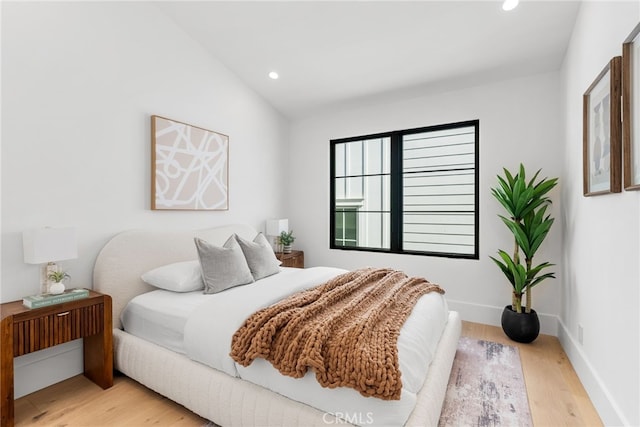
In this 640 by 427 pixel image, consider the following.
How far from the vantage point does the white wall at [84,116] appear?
2045mm

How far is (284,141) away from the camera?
14.9 ft

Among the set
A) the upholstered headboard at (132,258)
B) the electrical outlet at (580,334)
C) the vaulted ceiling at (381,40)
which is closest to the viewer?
the electrical outlet at (580,334)

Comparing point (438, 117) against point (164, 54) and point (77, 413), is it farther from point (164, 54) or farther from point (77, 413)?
point (77, 413)

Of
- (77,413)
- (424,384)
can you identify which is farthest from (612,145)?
(77,413)

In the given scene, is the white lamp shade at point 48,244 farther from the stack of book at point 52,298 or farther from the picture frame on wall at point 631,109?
the picture frame on wall at point 631,109

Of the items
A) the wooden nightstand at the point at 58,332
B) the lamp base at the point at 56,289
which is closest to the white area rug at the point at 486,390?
the wooden nightstand at the point at 58,332

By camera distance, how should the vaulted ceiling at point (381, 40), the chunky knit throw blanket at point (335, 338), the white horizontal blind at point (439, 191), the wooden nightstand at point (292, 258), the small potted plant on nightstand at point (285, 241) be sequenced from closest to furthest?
the chunky knit throw blanket at point (335, 338) < the vaulted ceiling at point (381, 40) < the white horizontal blind at point (439, 191) < the wooden nightstand at point (292, 258) < the small potted plant on nightstand at point (285, 241)

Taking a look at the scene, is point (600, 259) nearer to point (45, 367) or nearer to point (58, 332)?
point (58, 332)

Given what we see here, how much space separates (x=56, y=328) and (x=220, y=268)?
40.4 inches

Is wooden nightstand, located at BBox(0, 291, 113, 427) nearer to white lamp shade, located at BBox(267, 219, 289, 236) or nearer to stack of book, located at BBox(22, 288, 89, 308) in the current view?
stack of book, located at BBox(22, 288, 89, 308)

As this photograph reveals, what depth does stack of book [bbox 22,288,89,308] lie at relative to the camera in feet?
6.23

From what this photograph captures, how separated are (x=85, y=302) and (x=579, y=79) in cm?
380

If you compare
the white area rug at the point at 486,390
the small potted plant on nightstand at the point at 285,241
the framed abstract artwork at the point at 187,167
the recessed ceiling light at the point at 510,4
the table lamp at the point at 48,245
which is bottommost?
the white area rug at the point at 486,390

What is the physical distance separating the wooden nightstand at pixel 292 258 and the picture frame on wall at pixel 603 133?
2.92 m
